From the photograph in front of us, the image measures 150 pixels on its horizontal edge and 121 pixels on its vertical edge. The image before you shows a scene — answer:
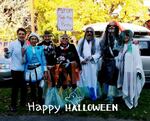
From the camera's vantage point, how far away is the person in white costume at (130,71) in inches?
407

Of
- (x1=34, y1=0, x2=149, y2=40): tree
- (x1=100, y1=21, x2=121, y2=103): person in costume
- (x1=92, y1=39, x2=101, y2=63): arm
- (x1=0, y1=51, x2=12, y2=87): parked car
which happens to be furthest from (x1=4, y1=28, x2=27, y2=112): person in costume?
(x1=34, y1=0, x2=149, y2=40): tree

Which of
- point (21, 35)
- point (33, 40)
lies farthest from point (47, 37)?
point (21, 35)

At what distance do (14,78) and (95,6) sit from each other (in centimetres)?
1362

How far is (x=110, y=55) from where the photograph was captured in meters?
10.7

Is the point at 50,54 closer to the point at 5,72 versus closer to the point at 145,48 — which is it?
the point at 5,72

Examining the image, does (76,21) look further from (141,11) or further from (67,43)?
(67,43)

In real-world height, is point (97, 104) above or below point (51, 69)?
below

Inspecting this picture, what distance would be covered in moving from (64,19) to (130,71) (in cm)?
294

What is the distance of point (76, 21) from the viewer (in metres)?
23.9

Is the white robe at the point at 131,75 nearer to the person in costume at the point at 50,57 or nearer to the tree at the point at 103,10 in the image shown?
the person in costume at the point at 50,57

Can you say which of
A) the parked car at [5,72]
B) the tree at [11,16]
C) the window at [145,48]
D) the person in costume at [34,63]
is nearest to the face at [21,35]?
the person in costume at [34,63]

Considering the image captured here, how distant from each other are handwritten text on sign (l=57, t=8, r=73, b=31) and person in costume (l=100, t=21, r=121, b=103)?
6.07 ft

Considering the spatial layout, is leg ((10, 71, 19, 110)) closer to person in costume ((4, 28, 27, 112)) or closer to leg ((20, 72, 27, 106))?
person in costume ((4, 28, 27, 112))

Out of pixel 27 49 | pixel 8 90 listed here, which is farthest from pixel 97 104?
pixel 8 90
